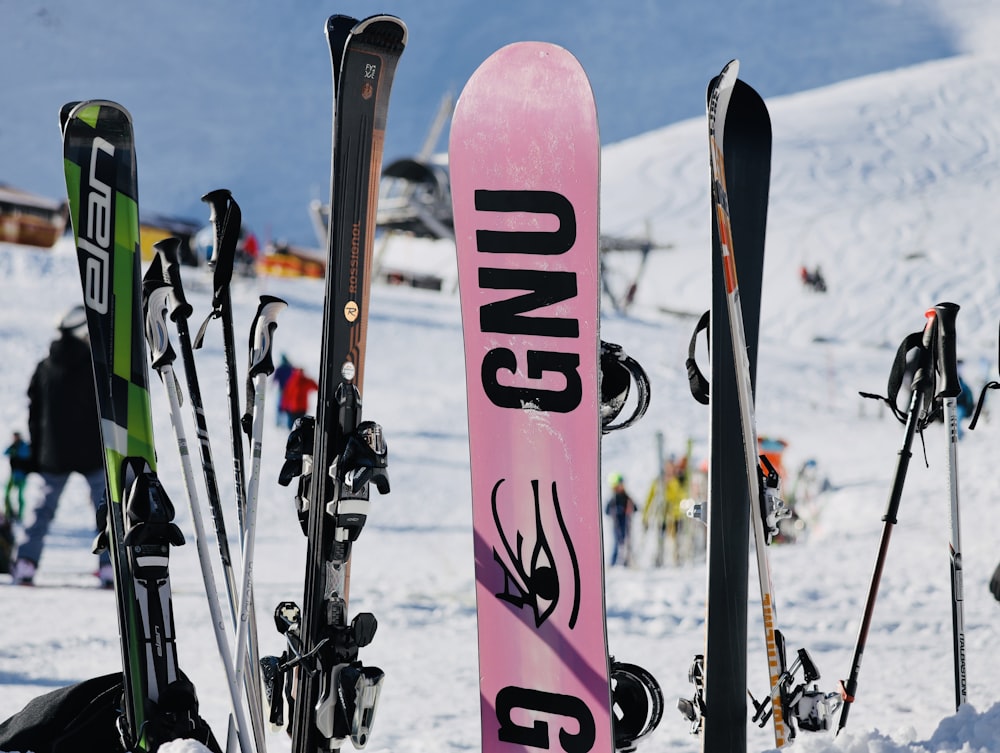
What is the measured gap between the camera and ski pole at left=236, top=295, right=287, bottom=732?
294cm

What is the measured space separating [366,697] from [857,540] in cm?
598

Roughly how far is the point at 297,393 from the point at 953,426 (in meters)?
8.69

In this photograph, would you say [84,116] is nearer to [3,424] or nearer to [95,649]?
[95,649]

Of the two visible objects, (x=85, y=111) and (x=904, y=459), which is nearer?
(x=85, y=111)

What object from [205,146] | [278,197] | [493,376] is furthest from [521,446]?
[205,146]

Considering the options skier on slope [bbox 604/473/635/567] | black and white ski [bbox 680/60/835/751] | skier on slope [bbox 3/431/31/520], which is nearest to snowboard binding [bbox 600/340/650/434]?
black and white ski [bbox 680/60/835/751]

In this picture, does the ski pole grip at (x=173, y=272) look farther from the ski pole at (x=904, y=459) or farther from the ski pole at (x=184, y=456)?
the ski pole at (x=904, y=459)

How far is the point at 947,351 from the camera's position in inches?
131

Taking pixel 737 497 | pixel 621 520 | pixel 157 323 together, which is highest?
pixel 157 323

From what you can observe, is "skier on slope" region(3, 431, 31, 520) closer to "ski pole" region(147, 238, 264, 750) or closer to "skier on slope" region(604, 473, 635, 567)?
"ski pole" region(147, 238, 264, 750)

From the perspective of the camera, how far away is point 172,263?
3.12 meters

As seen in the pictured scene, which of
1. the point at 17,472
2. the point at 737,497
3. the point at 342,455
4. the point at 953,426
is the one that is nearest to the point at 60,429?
the point at 17,472

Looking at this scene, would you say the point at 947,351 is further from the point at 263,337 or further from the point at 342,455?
the point at 263,337

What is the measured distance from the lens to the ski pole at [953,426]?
10.8 ft
